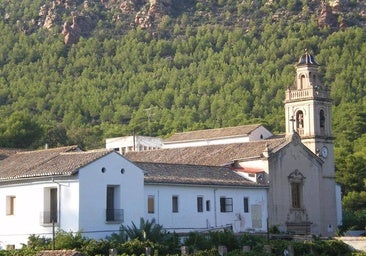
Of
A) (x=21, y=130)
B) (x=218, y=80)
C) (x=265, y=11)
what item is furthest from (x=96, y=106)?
(x=265, y=11)

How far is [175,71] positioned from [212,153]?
7064 cm

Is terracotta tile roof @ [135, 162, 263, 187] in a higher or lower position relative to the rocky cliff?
lower

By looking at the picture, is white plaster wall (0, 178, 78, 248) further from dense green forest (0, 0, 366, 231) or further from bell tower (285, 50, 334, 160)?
dense green forest (0, 0, 366, 231)

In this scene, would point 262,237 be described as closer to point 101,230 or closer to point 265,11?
point 101,230

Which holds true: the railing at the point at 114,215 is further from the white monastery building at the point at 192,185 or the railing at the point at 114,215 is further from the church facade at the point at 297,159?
the church facade at the point at 297,159

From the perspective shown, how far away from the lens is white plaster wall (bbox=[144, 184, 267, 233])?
153 feet

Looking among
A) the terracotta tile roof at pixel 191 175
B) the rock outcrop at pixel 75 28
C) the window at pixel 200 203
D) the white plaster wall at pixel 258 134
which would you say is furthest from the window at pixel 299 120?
the rock outcrop at pixel 75 28

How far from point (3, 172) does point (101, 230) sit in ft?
22.3

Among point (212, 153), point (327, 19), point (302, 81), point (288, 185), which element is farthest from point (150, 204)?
point (327, 19)

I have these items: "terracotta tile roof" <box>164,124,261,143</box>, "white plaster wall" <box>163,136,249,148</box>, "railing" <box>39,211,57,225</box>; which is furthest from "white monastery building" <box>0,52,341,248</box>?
"terracotta tile roof" <box>164,124,261,143</box>

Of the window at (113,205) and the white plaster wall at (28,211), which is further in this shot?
the window at (113,205)

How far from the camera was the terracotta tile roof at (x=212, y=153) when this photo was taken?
56.7m

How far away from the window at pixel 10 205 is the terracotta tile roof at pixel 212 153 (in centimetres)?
1569

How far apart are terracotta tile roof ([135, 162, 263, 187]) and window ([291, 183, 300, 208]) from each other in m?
5.21
